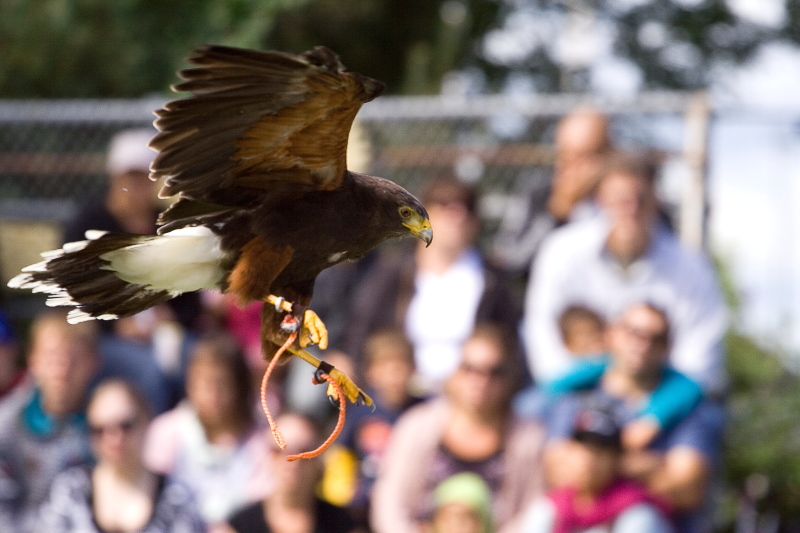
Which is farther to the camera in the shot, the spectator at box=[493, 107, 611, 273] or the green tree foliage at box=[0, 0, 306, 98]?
the green tree foliage at box=[0, 0, 306, 98]

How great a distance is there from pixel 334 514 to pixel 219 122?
285 cm

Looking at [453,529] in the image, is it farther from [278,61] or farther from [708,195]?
Answer: [278,61]

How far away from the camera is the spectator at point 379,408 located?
204 inches

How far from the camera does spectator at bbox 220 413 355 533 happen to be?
4879mm

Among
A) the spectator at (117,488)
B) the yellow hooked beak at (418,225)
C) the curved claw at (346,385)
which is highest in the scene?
the yellow hooked beak at (418,225)

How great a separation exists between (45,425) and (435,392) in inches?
72.4

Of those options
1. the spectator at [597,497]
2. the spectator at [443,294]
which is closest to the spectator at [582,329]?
the spectator at [443,294]

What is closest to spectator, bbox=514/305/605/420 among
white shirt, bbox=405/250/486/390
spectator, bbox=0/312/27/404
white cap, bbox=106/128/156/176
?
white shirt, bbox=405/250/486/390

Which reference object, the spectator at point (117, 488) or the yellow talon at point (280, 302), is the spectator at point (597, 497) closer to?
Answer: the spectator at point (117, 488)

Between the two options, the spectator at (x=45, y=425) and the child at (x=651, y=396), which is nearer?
the child at (x=651, y=396)

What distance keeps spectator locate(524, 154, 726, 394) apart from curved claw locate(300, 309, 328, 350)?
8.76 ft

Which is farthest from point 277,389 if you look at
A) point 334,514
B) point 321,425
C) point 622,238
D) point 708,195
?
point 708,195

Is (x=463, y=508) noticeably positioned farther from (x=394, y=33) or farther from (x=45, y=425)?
(x=394, y=33)

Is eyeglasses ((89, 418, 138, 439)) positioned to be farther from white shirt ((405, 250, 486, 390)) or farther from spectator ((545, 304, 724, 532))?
spectator ((545, 304, 724, 532))
